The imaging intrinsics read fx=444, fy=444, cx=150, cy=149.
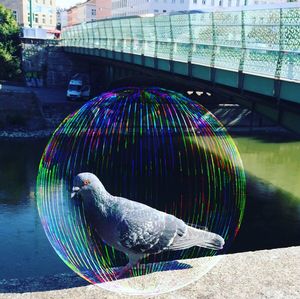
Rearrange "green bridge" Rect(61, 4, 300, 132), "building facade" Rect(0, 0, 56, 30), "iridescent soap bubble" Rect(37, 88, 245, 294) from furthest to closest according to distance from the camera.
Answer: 1. "building facade" Rect(0, 0, 56, 30)
2. "green bridge" Rect(61, 4, 300, 132)
3. "iridescent soap bubble" Rect(37, 88, 245, 294)

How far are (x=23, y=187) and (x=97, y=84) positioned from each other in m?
24.7

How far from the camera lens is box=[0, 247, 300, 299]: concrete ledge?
26.1ft

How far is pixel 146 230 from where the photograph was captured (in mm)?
6426

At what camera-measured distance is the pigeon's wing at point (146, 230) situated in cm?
634

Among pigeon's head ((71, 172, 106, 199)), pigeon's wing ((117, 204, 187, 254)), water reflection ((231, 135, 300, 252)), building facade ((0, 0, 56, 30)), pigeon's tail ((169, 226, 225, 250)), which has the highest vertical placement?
building facade ((0, 0, 56, 30))

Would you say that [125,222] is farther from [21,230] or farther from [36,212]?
[36,212]

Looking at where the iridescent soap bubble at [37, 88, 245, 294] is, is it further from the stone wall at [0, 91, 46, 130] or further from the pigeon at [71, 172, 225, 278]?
the stone wall at [0, 91, 46, 130]

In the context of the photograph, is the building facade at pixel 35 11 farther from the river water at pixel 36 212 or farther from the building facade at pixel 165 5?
the river water at pixel 36 212

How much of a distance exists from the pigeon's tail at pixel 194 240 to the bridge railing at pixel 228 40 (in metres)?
7.05

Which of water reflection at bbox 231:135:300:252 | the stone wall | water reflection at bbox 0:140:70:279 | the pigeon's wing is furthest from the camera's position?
the stone wall

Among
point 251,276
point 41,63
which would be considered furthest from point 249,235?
point 41,63

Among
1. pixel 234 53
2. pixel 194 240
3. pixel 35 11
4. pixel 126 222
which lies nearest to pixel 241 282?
pixel 194 240

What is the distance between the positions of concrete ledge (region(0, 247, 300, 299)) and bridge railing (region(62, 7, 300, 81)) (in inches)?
218

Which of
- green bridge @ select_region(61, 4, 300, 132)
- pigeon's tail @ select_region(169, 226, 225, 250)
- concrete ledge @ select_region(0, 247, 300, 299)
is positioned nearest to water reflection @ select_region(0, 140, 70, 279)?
concrete ledge @ select_region(0, 247, 300, 299)
